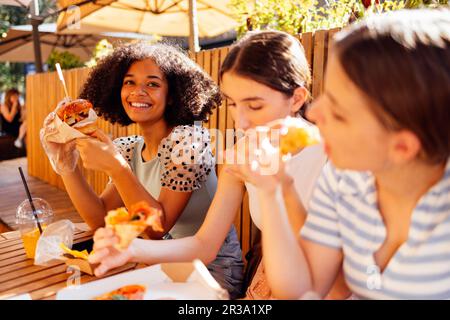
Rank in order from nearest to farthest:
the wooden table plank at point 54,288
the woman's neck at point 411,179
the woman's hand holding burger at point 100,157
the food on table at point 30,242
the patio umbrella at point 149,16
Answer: the woman's neck at point 411,179, the wooden table plank at point 54,288, the food on table at point 30,242, the woman's hand holding burger at point 100,157, the patio umbrella at point 149,16

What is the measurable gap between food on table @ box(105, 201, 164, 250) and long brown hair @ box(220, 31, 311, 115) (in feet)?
1.94

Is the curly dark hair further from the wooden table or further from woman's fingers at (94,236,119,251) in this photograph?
woman's fingers at (94,236,119,251)

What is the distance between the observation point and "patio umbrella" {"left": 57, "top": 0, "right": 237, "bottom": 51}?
573cm

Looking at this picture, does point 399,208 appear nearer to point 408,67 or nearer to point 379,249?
point 379,249

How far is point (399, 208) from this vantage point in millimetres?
1074

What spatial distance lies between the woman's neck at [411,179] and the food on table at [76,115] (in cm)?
134

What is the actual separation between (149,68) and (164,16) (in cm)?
422

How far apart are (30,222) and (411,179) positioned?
4.59 feet

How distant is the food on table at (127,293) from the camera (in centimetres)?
105

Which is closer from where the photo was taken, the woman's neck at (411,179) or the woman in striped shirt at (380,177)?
the woman in striped shirt at (380,177)

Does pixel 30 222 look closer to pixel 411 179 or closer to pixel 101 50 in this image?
pixel 411 179

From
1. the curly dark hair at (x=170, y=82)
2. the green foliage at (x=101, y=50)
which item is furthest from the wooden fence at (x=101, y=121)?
the curly dark hair at (x=170, y=82)

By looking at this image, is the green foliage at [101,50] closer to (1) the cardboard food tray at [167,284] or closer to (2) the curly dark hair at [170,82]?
(2) the curly dark hair at [170,82]

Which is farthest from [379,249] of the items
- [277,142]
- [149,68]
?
[149,68]
